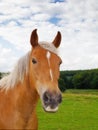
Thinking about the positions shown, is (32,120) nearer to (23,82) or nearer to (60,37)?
(23,82)

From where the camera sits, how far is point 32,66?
17.0ft

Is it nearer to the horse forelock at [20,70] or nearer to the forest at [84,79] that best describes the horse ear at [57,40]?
the horse forelock at [20,70]

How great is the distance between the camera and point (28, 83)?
542cm

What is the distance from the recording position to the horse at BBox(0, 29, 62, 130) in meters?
5.03

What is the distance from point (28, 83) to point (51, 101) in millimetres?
850

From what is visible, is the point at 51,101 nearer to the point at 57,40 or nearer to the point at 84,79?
the point at 57,40

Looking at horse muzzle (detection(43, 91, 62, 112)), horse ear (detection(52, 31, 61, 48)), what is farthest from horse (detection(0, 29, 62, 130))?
horse muzzle (detection(43, 91, 62, 112))

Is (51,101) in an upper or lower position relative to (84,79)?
upper

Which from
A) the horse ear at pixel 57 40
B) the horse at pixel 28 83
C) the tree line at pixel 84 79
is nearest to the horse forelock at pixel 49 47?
the horse at pixel 28 83

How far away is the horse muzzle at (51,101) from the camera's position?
15.3ft

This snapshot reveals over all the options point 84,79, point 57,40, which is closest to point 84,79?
point 84,79

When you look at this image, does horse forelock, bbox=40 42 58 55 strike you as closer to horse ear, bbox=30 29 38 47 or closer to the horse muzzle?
horse ear, bbox=30 29 38 47

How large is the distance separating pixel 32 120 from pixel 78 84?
47594 millimetres

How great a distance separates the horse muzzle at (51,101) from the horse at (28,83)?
15cm
